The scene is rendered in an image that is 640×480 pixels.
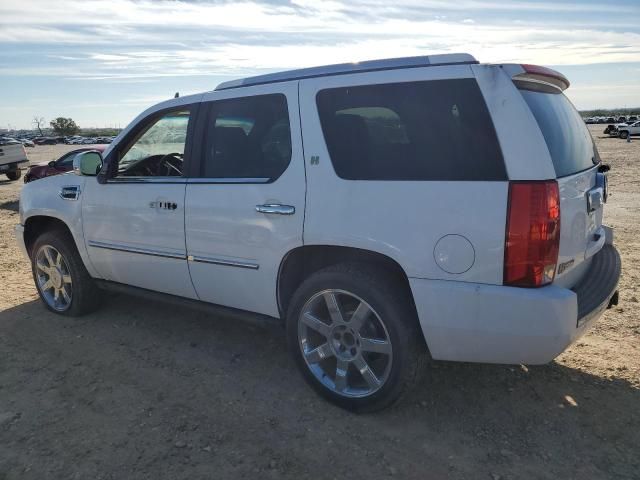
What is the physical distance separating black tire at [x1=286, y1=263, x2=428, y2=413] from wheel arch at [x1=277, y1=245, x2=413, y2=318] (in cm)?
5

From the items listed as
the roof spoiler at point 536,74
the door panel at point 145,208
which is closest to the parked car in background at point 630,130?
the roof spoiler at point 536,74

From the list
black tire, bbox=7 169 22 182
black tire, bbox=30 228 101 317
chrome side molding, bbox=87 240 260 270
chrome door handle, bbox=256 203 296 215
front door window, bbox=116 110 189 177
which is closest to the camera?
chrome door handle, bbox=256 203 296 215

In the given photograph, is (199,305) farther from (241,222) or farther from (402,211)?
(402,211)

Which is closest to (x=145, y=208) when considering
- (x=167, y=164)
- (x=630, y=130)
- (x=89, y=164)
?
(x=167, y=164)

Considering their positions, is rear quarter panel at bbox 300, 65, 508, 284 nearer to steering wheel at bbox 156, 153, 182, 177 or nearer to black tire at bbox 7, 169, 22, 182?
steering wheel at bbox 156, 153, 182, 177

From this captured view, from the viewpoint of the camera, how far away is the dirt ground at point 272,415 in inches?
105

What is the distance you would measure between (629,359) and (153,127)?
3.91 metres

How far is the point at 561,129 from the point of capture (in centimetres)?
288

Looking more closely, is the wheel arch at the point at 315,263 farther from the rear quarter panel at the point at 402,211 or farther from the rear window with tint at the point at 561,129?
the rear window with tint at the point at 561,129

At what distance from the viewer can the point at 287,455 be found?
109 inches

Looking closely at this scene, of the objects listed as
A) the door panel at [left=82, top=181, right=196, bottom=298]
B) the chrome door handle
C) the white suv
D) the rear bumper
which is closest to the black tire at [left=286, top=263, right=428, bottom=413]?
the white suv

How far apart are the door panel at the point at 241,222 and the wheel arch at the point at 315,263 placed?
2.2 inches

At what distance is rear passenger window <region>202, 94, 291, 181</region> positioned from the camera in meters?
3.29

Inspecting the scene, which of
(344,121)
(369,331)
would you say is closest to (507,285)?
(369,331)
